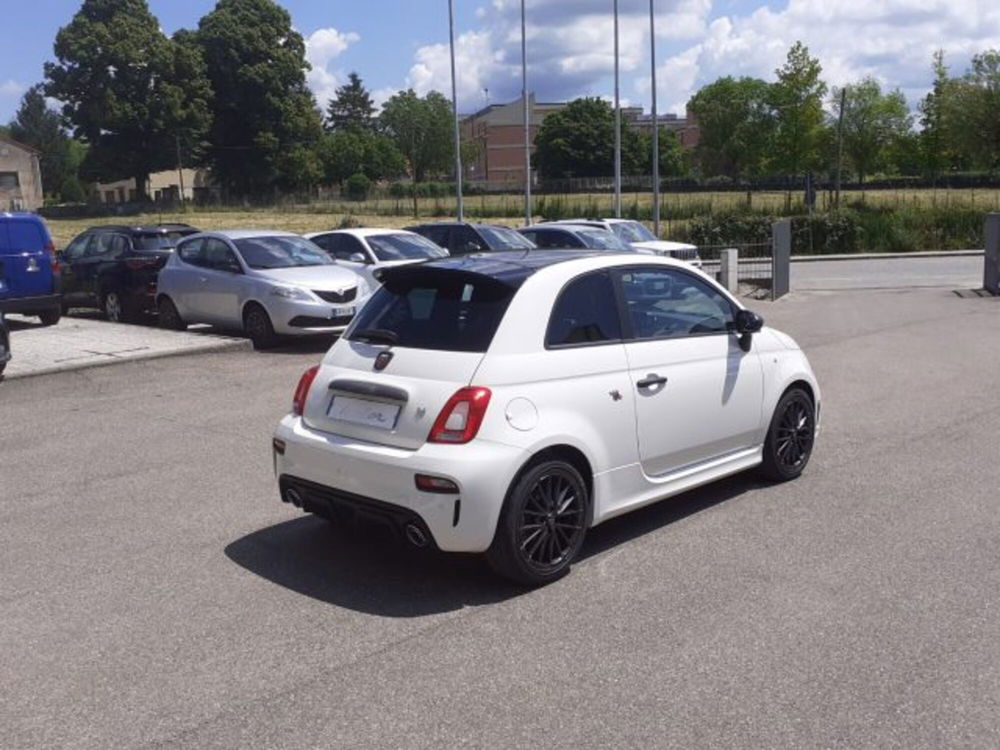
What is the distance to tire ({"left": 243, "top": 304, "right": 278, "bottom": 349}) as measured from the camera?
529 inches

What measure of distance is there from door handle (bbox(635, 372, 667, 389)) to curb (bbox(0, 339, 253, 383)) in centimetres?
864

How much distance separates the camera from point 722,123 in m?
97.9

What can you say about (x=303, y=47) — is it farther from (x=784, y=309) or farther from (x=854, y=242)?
(x=784, y=309)

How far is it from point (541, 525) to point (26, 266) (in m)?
12.1

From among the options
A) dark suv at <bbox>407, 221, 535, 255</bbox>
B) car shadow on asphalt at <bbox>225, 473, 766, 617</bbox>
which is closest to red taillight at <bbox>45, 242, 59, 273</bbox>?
dark suv at <bbox>407, 221, 535, 255</bbox>

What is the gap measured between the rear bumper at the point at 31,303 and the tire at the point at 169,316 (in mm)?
1492

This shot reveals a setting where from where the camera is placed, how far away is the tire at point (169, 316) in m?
15.0

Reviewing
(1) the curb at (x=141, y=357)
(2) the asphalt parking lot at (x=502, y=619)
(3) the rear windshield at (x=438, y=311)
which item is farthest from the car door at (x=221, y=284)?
(3) the rear windshield at (x=438, y=311)

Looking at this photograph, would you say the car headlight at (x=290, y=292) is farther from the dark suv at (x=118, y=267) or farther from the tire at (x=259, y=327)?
the dark suv at (x=118, y=267)

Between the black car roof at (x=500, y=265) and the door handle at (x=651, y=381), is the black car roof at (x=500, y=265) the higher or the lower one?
the higher one

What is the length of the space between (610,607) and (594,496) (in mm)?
688

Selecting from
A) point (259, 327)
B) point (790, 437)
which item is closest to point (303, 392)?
point (790, 437)

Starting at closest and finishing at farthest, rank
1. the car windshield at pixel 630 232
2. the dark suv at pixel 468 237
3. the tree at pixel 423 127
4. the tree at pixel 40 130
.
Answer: the dark suv at pixel 468 237 < the car windshield at pixel 630 232 < the tree at pixel 423 127 < the tree at pixel 40 130

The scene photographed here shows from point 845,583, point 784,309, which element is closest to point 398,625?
point 845,583
